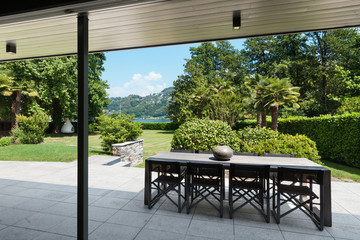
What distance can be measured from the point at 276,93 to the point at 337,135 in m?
3.65

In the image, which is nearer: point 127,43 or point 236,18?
point 236,18

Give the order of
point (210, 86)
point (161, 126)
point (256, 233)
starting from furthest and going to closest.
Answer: point (161, 126) → point (210, 86) → point (256, 233)

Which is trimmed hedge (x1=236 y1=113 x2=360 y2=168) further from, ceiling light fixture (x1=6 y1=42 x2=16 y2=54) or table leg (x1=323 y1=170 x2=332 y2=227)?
ceiling light fixture (x1=6 y1=42 x2=16 y2=54)

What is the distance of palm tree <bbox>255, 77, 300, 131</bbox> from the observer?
1050cm

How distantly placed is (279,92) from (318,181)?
8.97m

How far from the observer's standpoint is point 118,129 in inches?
338

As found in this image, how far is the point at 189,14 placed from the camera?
91.4 inches

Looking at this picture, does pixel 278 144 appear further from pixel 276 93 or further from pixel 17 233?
pixel 276 93

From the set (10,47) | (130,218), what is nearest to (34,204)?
(130,218)

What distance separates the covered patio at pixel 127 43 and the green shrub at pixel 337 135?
4213 mm

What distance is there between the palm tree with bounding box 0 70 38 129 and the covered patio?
1084 cm

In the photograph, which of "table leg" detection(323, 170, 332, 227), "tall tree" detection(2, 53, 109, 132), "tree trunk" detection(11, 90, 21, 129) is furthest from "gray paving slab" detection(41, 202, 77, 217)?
"tree trunk" detection(11, 90, 21, 129)

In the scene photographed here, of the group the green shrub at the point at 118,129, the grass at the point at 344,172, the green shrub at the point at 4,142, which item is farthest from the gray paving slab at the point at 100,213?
the green shrub at the point at 4,142

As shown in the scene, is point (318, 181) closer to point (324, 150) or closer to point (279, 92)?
point (324, 150)
